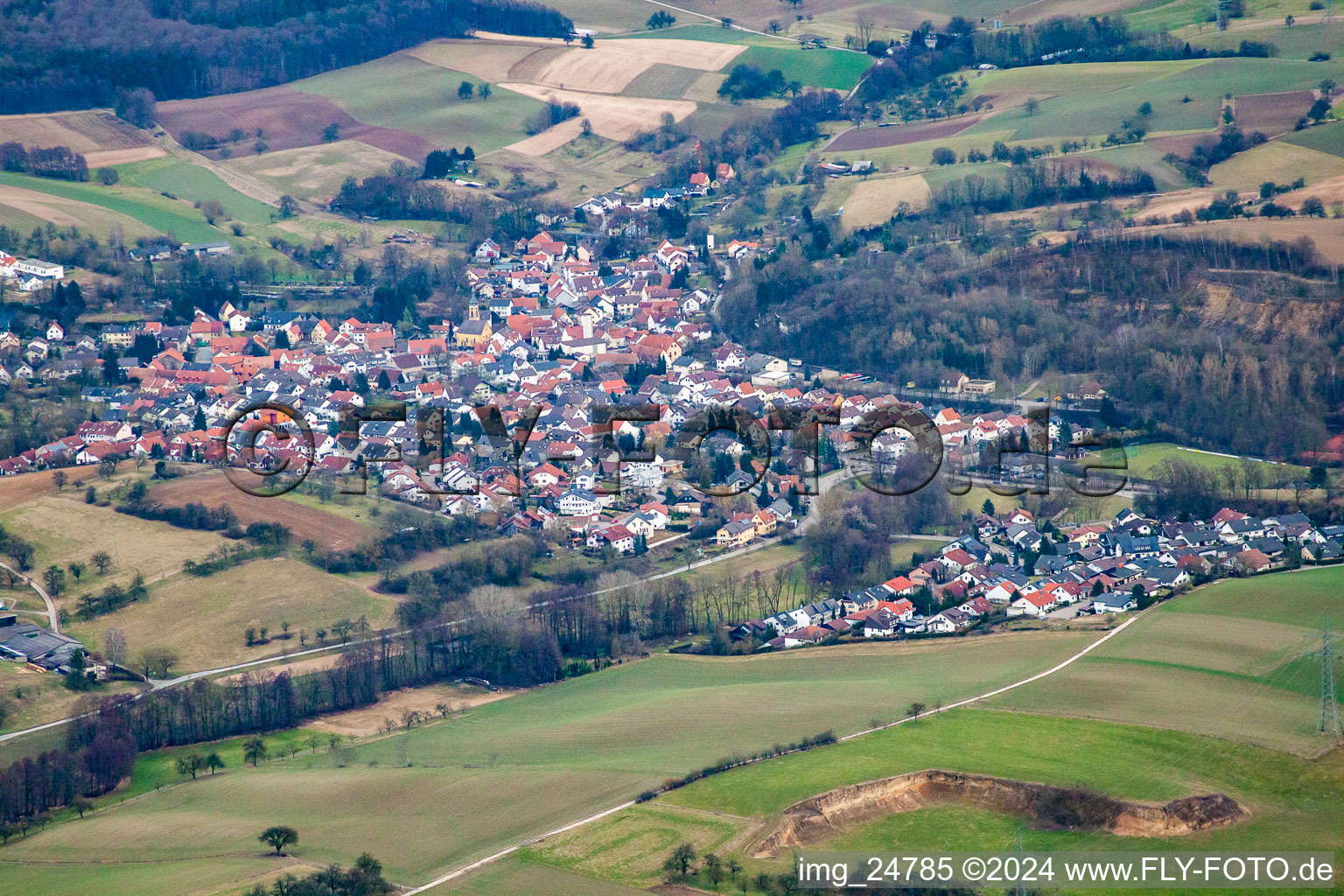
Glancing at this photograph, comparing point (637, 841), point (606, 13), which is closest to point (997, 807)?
point (637, 841)

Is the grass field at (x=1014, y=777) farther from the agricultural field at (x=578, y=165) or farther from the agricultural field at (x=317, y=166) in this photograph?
the agricultural field at (x=317, y=166)

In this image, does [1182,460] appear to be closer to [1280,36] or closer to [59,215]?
[1280,36]

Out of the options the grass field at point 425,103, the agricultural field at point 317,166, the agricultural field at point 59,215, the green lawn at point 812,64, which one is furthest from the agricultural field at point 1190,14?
the agricultural field at point 59,215

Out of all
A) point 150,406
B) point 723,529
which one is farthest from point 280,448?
point 723,529

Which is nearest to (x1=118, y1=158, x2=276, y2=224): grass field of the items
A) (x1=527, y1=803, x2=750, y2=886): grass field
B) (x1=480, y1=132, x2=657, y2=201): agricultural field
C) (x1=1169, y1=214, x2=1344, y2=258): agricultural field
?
(x1=480, y1=132, x2=657, y2=201): agricultural field

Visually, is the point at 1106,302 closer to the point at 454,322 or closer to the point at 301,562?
the point at 454,322
